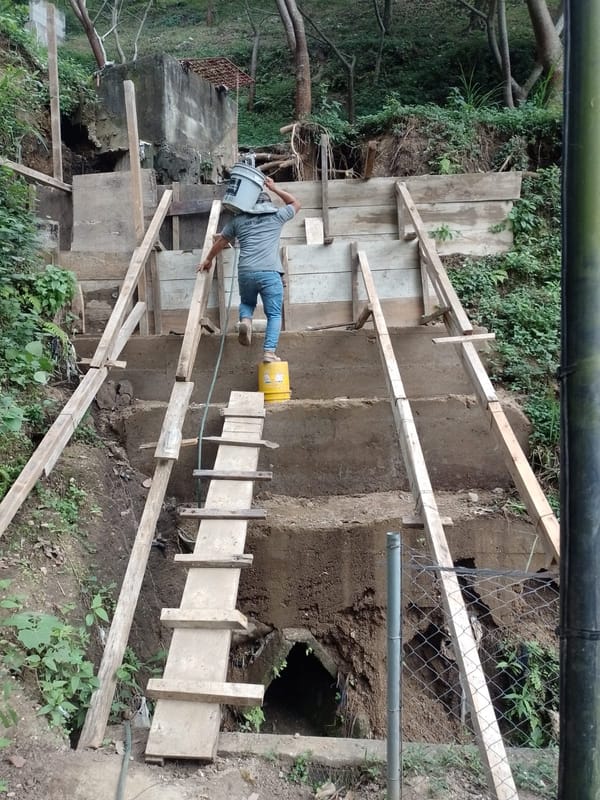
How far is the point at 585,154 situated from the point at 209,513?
3.36m

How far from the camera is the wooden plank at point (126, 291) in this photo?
187 inches

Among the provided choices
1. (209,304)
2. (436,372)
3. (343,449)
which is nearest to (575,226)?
(343,449)

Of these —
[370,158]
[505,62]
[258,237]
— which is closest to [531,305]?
[370,158]

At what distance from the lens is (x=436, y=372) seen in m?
6.25

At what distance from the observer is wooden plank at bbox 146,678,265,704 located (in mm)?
2988

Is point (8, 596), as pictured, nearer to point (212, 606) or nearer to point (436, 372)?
→ point (212, 606)

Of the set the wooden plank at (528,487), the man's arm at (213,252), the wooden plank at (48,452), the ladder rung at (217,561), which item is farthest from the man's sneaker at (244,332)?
the ladder rung at (217,561)

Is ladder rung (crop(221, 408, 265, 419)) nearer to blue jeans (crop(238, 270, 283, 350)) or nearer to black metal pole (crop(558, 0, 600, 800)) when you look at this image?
blue jeans (crop(238, 270, 283, 350))

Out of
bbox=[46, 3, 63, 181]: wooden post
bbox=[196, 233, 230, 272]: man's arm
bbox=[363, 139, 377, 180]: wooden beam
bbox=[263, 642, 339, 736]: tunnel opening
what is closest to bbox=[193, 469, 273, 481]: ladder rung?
bbox=[263, 642, 339, 736]: tunnel opening

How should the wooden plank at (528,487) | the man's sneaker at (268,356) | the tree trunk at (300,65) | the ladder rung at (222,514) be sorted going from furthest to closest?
the tree trunk at (300,65), the man's sneaker at (268,356), the ladder rung at (222,514), the wooden plank at (528,487)

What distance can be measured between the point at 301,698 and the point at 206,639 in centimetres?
281

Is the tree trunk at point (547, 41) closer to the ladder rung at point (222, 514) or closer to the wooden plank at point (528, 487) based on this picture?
the wooden plank at point (528, 487)

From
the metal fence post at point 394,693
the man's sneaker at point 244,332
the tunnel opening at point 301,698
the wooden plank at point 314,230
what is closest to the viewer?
the metal fence post at point 394,693

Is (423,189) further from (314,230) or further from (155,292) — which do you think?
(155,292)
